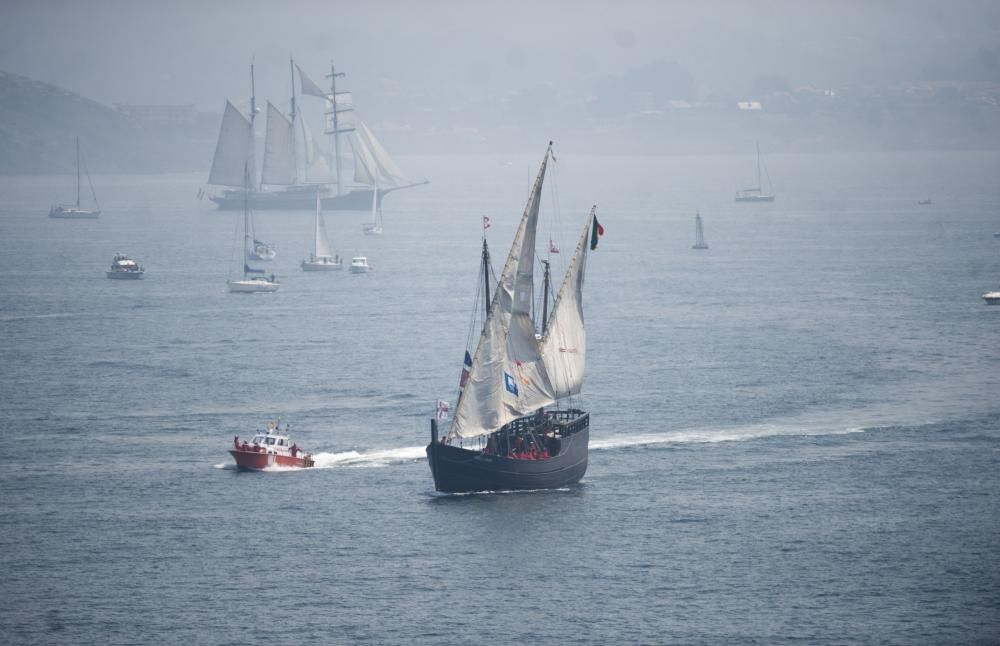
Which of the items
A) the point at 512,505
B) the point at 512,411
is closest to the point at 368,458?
the point at 512,411

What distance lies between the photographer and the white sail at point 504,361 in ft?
315

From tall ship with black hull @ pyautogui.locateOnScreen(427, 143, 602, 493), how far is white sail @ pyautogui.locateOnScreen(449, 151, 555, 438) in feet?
0.20

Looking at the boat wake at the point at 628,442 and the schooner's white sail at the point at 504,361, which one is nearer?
the schooner's white sail at the point at 504,361

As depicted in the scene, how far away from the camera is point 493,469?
311 ft

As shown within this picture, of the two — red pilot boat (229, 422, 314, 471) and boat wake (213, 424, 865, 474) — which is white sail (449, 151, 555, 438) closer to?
boat wake (213, 424, 865, 474)

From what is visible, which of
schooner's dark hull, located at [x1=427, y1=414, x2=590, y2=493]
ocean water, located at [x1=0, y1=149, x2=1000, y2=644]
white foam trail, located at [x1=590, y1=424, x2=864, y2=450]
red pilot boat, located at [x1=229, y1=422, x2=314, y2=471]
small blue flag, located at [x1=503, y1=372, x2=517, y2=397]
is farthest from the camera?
white foam trail, located at [x1=590, y1=424, x2=864, y2=450]

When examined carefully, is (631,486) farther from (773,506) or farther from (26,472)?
(26,472)

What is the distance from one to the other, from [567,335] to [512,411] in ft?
26.0

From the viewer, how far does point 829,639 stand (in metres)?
74.8

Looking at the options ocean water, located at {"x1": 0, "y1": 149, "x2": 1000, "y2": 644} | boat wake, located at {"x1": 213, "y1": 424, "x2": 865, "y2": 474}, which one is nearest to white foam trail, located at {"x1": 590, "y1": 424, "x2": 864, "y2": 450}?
boat wake, located at {"x1": 213, "y1": 424, "x2": 865, "y2": 474}

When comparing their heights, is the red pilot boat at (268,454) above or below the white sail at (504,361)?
below

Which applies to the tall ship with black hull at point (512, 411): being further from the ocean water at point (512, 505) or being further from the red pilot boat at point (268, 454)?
the red pilot boat at point (268, 454)

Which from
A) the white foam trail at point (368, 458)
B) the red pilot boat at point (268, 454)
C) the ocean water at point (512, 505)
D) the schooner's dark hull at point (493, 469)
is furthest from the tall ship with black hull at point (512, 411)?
the red pilot boat at point (268, 454)

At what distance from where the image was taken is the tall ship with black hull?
9475 centimetres
